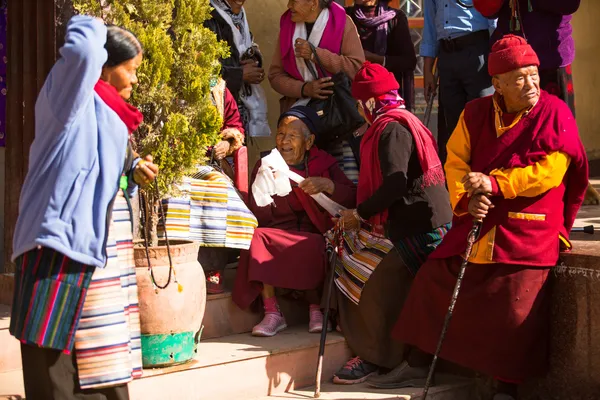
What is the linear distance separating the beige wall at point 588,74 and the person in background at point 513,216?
21.0ft

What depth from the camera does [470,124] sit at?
5.17m

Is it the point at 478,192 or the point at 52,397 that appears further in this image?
the point at 478,192

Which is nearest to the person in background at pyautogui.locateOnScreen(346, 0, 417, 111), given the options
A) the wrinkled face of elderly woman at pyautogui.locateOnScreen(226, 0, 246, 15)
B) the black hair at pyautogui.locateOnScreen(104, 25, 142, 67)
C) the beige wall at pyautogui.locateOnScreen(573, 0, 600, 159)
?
the wrinkled face of elderly woman at pyautogui.locateOnScreen(226, 0, 246, 15)

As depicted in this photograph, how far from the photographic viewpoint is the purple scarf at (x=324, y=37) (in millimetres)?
6863

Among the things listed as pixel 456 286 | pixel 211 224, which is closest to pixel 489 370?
pixel 456 286

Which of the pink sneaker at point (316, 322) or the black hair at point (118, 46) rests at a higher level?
the black hair at point (118, 46)

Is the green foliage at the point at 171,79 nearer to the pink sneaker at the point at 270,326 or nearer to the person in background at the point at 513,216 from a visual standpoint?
the pink sneaker at the point at 270,326

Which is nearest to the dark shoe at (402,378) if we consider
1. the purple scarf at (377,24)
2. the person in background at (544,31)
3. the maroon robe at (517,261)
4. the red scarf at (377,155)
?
the maroon robe at (517,261)

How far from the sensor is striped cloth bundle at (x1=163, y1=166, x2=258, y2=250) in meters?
5.58

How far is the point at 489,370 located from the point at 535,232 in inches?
30.5

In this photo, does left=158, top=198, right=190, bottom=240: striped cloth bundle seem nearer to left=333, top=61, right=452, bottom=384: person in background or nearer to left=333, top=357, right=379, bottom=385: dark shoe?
left=333, top=61, right=452, bottom=384: person in background

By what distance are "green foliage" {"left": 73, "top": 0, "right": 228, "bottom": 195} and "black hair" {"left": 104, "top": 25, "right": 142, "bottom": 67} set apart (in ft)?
3.19

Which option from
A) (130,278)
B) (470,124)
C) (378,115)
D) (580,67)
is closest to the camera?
(130,278)

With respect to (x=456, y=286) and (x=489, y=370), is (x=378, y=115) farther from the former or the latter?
(x=489, y=370)
